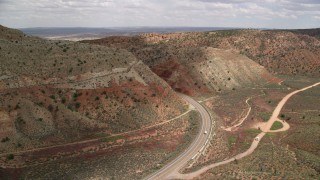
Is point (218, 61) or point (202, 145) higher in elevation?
point (218, 61)

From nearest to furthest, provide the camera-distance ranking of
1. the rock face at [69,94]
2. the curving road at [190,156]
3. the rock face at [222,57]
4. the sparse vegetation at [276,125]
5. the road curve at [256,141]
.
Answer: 1. the curving road at [190,156]
2. the road curve at [256,141]
3. the rock face at [69,94]
4. the sparse vegetation at [276,125]
5. the rock face at [222,57]

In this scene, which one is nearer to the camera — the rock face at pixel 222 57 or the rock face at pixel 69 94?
the rock face at pixel 69 94

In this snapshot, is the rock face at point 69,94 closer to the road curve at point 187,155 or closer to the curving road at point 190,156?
the road curve at point 187,155

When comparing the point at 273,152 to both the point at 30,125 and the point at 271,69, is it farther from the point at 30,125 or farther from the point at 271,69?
the point at 271,69

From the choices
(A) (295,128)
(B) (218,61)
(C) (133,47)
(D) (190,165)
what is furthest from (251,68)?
(D) (190,165)

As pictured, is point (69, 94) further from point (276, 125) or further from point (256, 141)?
point (276, 125)

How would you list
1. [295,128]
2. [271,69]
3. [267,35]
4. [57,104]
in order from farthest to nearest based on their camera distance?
[267,35] < [271,69] < [295,128] < [57,104]

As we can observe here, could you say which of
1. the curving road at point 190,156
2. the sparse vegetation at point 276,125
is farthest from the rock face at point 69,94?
the sparse vegetation at point 276,125
